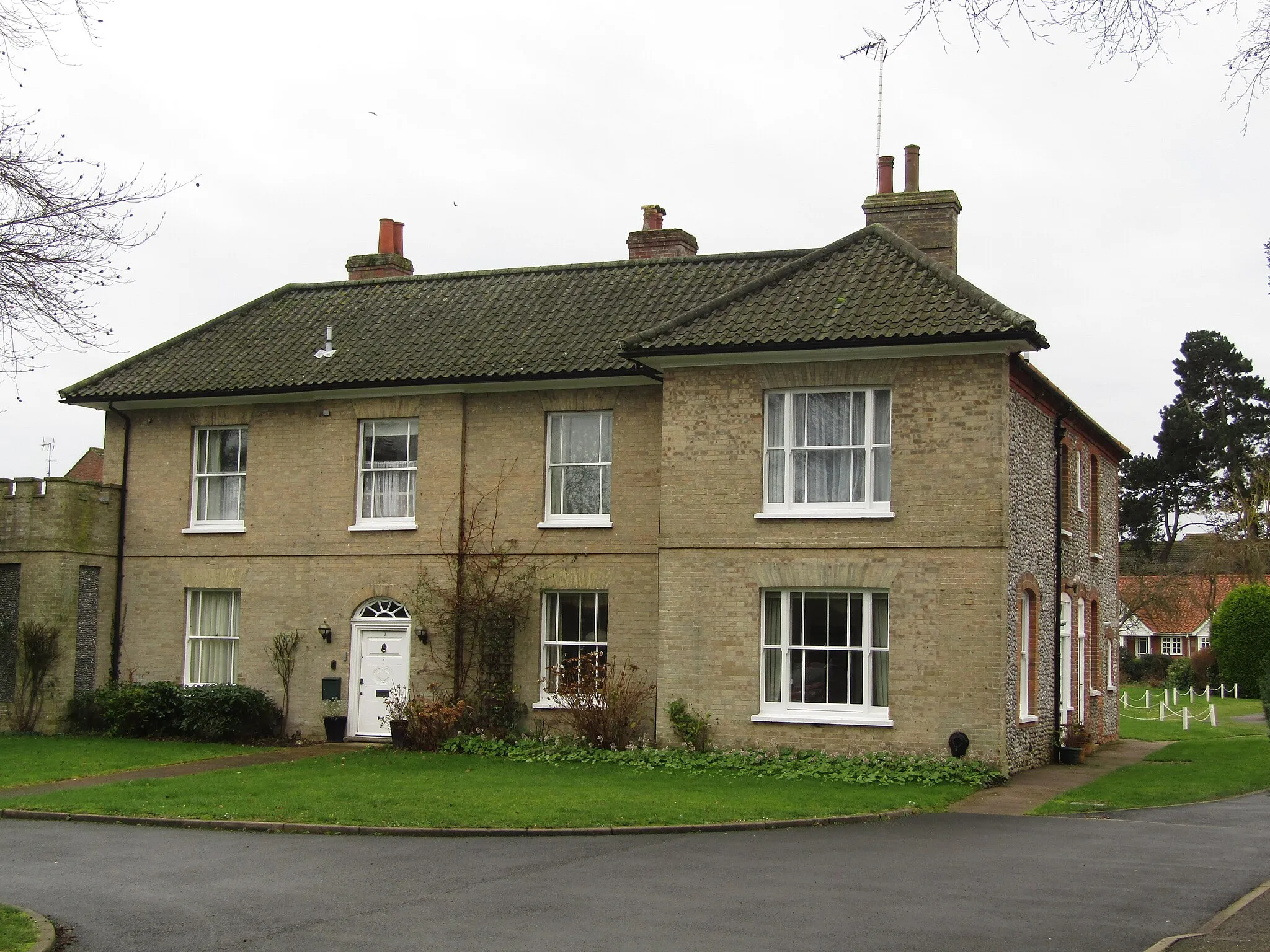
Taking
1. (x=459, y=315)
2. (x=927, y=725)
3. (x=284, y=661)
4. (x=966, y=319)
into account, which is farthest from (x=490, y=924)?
(x=459, y=315)

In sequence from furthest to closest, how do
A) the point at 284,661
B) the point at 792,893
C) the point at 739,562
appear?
1. the point at 284,661
2. the point at 739,562
3. the point at 792,893

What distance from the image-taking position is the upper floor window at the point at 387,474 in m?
25.7

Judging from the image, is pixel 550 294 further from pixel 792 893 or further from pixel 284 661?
pixel 792 893

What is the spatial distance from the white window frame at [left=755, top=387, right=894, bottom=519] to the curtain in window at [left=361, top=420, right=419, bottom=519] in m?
6.94

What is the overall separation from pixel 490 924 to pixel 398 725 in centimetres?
1387

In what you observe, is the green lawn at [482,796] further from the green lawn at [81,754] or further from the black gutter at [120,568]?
the black gutter at [120,568]

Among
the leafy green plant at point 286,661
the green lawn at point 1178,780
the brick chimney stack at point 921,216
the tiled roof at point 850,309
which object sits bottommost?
the green lawn at point 1178,780

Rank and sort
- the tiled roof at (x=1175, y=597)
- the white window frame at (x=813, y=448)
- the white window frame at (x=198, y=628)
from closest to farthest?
the white window frame at (x=813, y=448) < the white window frame at (x=198, y=628) < the tiled roof at (x=1175, y=597)

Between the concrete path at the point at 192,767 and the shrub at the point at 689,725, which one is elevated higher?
the shrub at the point at 689,725

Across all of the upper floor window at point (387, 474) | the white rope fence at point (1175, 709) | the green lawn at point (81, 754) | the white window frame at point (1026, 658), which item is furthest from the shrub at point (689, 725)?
the white rope fence at point (1175, 709)

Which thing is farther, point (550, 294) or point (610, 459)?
point (550, 294)

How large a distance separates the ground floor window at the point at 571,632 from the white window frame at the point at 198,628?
629 cm

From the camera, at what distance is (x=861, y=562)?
21.2m

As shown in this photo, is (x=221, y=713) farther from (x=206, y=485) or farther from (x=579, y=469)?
(x=579, y=469)
